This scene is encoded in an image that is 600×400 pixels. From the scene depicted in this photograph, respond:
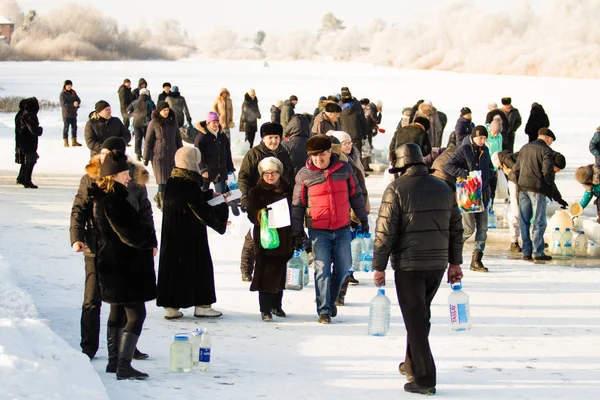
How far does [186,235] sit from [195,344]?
1.53m

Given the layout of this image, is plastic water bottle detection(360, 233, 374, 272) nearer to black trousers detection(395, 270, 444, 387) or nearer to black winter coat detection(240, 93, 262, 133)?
black trousers detection(395, 270, 444, 387)

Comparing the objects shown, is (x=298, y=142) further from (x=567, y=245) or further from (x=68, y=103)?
(x=68, y=103)

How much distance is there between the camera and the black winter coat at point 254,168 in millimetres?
9734

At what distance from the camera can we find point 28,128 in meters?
16.7

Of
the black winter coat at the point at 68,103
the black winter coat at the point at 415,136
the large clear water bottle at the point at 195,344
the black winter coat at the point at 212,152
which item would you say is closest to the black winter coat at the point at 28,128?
the black winter coat at the point at 212,152

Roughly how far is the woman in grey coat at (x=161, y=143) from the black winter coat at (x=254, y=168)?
13.9 feet

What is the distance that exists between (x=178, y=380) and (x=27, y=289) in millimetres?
3366

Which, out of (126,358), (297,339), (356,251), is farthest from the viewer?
(356,251)

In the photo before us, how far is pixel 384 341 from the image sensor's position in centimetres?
829

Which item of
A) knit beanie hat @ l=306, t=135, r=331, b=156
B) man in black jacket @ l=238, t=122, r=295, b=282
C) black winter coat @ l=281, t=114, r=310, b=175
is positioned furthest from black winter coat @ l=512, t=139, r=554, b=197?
knit beanie hat @ l=306, t=135, r=331, b=156

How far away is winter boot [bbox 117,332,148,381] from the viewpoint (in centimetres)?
682

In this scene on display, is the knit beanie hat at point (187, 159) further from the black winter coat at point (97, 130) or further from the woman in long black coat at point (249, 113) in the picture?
the woman in long black coat at point (249, 113)

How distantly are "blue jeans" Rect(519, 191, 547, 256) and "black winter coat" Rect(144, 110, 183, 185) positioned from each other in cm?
461

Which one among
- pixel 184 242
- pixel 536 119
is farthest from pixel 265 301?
pixel 536 119
